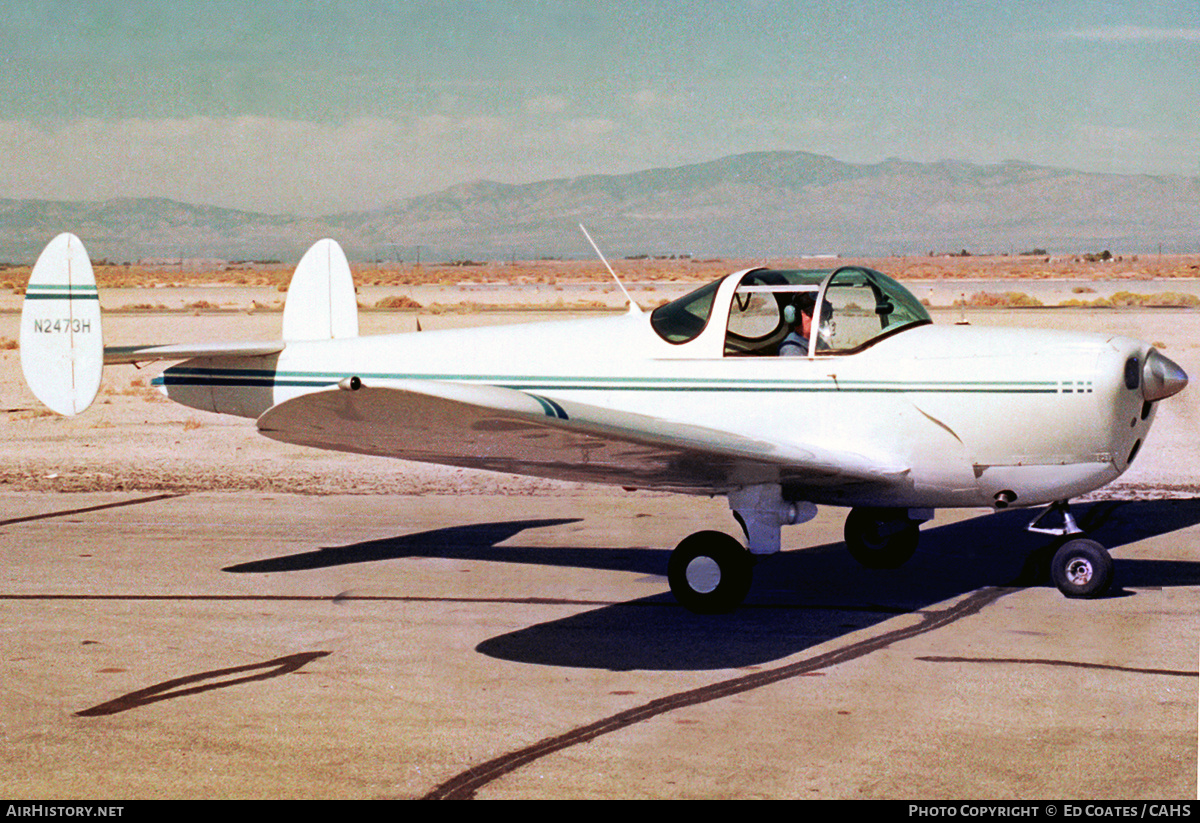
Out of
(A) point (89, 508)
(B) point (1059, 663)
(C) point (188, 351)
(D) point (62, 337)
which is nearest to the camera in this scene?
(B) point (1059, 663)

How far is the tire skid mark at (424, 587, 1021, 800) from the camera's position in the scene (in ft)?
17.6

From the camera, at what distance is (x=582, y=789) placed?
522 centimetres

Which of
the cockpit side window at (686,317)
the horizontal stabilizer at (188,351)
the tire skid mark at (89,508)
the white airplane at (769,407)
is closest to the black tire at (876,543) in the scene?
the white airplane at (769,407)

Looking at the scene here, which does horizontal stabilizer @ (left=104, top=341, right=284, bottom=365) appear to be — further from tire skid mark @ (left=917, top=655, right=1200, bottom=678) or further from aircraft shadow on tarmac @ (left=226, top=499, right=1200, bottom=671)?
tire skid mark @ (left=917, top=655, right=1200, bottom=678)

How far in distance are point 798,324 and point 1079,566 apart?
2.42 metres

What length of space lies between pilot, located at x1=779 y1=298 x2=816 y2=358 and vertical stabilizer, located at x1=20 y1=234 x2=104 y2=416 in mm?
4764

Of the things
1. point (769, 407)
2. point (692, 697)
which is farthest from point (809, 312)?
point (692, 697)

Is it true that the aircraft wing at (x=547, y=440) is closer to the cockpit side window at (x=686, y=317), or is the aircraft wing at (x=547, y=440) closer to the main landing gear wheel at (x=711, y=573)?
the main landing gear wheel at (x=711, y=573)

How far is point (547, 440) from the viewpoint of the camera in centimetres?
773

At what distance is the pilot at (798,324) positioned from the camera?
342 inches

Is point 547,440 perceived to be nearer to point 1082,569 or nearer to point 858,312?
point 858,312

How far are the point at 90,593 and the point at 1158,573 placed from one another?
7.56 m
